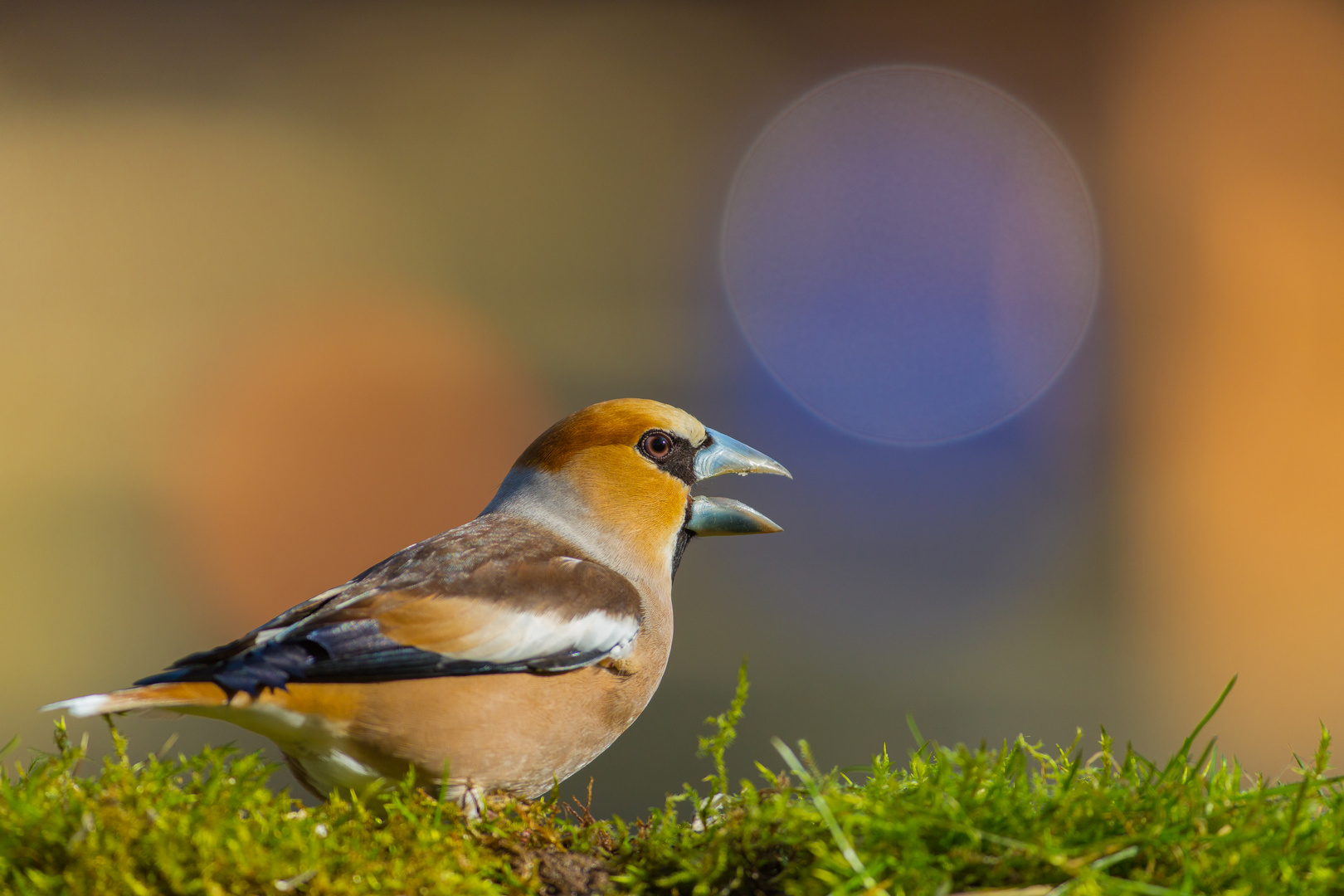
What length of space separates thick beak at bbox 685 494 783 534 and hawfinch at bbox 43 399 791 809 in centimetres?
5

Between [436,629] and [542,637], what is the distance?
0.19 meters

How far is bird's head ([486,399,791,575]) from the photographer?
221 cm

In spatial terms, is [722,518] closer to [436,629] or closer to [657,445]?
[657,445]

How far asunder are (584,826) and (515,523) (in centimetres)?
88

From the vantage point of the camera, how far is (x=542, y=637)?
1.71 metres

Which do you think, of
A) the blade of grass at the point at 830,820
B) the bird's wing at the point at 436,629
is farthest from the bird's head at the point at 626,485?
the blade of grass at the point at 830,820

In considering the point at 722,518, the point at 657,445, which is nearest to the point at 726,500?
the point at 722,518

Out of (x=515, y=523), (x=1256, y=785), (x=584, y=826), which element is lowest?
(x=584, y=826)

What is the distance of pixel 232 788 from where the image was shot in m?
1.15

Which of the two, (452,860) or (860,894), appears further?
(452,860)

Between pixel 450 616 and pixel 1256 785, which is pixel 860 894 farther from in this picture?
pixel 450 616

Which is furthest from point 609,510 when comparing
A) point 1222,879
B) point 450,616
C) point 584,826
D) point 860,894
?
point 1222,879

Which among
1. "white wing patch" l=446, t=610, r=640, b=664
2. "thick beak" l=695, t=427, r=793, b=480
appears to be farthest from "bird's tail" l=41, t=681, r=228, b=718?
"thick beak" l=695, t=427, r=793, b=480

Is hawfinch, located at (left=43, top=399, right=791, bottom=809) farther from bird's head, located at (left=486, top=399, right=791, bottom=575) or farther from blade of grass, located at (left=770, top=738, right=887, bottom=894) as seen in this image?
blade of grass, located at (left=770, top=738, right=887, bottom=894)
